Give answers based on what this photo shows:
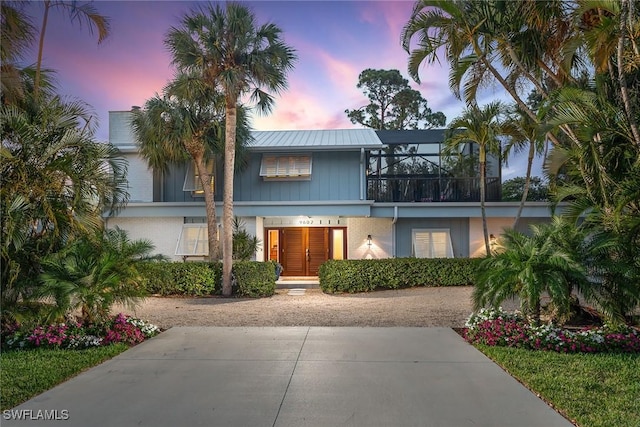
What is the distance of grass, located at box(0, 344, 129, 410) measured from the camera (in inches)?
182

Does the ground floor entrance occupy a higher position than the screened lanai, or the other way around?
the screened lanai

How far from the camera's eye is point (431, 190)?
53.7 feet

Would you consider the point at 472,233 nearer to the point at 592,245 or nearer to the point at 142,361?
the point at 592,245

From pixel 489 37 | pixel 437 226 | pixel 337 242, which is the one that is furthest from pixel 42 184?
pixel 437 226

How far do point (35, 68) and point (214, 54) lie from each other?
428cm

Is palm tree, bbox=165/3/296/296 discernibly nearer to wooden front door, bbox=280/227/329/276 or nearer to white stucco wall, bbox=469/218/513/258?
wooden front door, bbox=280/227/329/276

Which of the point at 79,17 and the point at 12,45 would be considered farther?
the point at 79,17

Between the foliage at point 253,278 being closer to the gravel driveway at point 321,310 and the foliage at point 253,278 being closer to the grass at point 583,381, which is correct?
the gravel driveway at point 321,310

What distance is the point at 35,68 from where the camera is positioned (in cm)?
891

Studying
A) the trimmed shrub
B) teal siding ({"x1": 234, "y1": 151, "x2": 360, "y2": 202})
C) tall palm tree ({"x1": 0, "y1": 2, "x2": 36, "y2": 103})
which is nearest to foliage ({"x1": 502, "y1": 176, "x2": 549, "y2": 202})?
teal siding ({"x1": 234, "y1": 151, "x2": 360, "y2": 202})

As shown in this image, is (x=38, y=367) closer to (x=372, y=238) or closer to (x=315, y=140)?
(x=315, y=140)

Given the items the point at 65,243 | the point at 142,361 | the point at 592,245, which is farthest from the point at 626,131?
the point at 65,243

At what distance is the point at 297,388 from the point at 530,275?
149 inches

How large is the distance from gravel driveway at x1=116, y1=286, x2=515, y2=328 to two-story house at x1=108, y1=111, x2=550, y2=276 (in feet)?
12.3
